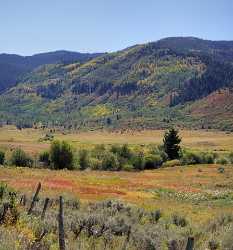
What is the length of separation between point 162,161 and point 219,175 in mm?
22899

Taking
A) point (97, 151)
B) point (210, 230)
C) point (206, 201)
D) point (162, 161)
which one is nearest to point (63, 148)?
point (97, 151)

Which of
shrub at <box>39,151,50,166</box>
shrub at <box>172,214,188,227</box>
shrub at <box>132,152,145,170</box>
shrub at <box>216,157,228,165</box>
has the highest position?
shrub at <box>172,214,188,227</box>

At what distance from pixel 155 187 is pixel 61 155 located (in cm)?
3022

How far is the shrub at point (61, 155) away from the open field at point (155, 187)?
13754 mm

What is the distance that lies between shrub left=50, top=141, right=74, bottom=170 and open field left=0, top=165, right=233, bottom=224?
13754mm

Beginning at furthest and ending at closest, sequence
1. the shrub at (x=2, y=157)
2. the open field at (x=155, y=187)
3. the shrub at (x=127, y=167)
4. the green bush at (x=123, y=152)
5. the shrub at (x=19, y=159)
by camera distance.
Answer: the green bush at (x=123, y=152)
the shrub at (x=127, y=167)
the shrub at (x=19, y=159)
the shrub at (x=2, y=157)
the open field at (x=155, y=187)

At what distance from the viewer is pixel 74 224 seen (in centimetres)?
1680

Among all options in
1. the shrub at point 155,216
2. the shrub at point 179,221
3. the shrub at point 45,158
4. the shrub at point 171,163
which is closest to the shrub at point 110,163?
the shrub at point 45,158

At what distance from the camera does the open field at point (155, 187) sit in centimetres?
3822

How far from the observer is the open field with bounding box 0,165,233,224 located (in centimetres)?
3822

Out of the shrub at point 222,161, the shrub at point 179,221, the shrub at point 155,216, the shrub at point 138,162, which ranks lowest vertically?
the shrub at point 222,161

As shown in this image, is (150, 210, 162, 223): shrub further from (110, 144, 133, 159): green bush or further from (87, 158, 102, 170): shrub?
(110, 144, 133, 159): green bush

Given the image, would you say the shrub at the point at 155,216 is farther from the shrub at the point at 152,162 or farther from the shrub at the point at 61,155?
the shrub at the point at 152,162

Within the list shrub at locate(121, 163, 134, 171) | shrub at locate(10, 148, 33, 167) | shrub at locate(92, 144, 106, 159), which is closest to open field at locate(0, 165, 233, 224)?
shrub at locate(121, 163, 134, 171)
